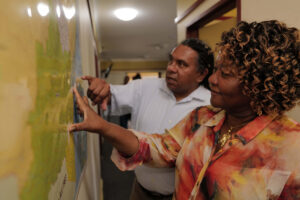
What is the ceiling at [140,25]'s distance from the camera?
10.9 ft

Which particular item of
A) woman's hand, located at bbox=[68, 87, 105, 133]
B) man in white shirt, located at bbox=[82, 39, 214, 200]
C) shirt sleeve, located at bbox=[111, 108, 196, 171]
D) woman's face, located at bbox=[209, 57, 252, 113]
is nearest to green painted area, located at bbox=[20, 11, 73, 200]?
woman's hand, located at bbox=[68, 87, 105, 133]

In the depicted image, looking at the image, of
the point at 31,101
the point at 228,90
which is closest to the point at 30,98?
the point at 31,101

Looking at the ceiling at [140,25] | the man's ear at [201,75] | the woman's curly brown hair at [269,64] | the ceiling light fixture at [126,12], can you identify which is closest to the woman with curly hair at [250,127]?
the woman's curly brown hair at [269,64]

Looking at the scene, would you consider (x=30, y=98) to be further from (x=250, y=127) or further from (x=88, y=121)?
(x=250, y=127)

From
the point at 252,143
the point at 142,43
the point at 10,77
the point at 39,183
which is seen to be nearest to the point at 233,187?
the point at 252,143

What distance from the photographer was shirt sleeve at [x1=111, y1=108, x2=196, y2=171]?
89 centimetres

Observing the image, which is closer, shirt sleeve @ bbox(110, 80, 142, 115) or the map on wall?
the map on wall

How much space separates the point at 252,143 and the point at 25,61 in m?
0.71

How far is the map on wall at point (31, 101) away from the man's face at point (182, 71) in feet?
2.73

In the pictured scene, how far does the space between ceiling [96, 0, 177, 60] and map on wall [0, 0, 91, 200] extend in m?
3.07

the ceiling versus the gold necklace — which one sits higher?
the ceiling

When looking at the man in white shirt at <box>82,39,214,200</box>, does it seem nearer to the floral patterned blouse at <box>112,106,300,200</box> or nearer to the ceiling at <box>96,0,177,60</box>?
the floral patterned blouse at <box>112,106,300,200</box>

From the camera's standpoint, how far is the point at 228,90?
76 cm

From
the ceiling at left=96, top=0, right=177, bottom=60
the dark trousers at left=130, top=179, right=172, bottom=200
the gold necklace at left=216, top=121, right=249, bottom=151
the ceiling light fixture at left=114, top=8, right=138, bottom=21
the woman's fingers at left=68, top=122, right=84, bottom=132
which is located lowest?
the dark trousers at left=130, top=179, right=172, bottom=200
